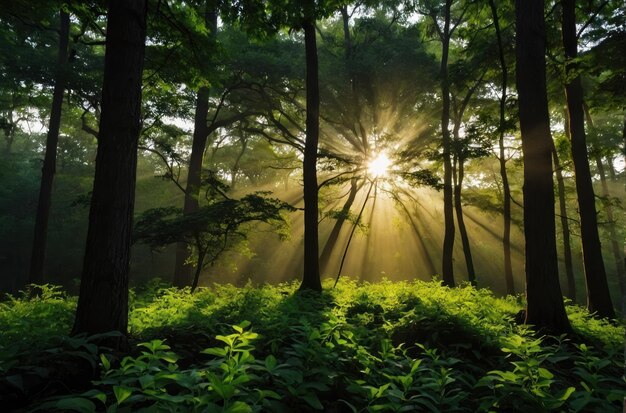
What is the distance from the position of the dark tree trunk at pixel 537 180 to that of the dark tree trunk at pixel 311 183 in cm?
537

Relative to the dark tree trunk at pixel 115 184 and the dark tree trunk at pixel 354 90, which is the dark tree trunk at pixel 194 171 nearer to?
A: the dark tree trunk at pixel 354 90

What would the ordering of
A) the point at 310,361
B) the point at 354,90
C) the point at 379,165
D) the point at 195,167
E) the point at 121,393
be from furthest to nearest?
the point at 354,90 < the point at 195,167 < the point at 379,165 < the point at 310,361 < the point at 121,393

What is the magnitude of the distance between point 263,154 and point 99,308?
26.8 meters

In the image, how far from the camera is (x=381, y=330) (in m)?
6.18

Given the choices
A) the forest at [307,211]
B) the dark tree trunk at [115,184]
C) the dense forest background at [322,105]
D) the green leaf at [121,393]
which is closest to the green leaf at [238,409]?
the forest at [307,211]

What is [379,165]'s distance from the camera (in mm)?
16812

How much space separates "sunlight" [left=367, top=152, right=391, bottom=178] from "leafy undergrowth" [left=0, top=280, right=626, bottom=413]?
24.7 feet

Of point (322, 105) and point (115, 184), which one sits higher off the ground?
point (322, 105)

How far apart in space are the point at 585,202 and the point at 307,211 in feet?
24.9

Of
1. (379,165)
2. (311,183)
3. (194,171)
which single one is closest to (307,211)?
(311,183)

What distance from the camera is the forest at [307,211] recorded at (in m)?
3.18

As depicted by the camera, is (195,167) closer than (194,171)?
No

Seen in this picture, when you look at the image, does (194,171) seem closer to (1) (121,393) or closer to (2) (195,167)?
(2) (195,167)

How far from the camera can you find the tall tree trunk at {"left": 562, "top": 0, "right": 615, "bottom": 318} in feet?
33.7
